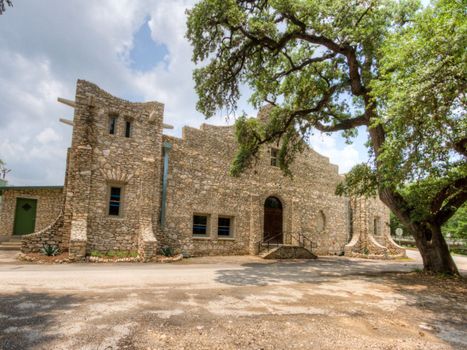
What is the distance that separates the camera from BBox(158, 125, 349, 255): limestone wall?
590 inches

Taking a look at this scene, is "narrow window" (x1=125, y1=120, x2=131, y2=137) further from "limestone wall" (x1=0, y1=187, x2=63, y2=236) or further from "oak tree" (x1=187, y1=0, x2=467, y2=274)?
"limestone wall" (x1=0, y1=187, x2=63, y2=236)

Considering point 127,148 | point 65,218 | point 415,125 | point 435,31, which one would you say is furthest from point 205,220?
point 435,31

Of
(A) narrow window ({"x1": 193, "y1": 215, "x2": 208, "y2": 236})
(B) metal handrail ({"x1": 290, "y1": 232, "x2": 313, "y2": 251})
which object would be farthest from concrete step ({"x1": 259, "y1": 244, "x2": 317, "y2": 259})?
(A) narrow window ({"x1": 193, "y1": 215, "x2": 208, "y2": 236})

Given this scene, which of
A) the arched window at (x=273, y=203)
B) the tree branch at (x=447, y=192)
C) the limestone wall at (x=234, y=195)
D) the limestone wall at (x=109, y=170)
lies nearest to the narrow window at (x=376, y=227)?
the limestone wall at (x=234, y=195)

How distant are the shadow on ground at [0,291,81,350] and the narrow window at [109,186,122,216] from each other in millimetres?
7416

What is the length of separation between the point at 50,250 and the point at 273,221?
11529 mm

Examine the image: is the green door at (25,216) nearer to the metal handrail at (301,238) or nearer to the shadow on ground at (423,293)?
the shadow on ground at (423,293)

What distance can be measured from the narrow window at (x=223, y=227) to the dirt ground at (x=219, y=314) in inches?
321

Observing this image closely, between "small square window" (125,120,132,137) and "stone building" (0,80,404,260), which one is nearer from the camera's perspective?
"stone building" (0,80,404,260)

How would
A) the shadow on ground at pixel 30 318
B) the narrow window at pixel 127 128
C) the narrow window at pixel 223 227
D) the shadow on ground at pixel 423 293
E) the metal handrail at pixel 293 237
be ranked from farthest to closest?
the metal handrail at pixel 293 237
the narrow window at pixel 223 227
the narrow window at pixel 127 128
the shadow on ground at pixel 423 293
the shadow on ground at pixel 30 318

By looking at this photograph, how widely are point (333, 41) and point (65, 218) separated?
12366 mm

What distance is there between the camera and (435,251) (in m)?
10.5

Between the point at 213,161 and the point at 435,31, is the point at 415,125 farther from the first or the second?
the point at 213,161

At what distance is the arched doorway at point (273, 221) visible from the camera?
17.9 m
